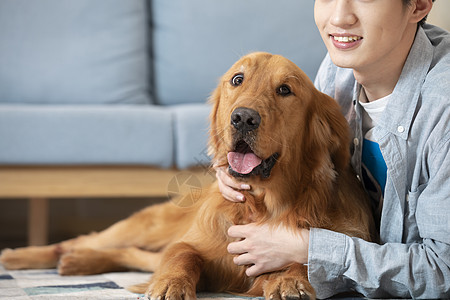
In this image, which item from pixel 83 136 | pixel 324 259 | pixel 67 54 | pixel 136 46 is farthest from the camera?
pixel 136 46

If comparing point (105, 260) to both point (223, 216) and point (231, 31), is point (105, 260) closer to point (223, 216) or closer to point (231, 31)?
point (223, 216)

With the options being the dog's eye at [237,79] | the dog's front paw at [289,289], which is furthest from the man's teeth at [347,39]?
the dog's front paw at [289,289]

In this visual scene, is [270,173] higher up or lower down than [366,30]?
lower down

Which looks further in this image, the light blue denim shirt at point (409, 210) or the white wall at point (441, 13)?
the white wall at point (441, 13)

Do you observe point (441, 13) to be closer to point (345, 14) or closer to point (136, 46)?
point (345, 14)

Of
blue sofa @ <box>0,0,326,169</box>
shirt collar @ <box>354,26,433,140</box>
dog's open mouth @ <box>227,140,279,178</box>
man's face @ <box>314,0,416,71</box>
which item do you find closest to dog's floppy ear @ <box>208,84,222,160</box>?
dog's open mouth @ <box>227,140,279,178</box>

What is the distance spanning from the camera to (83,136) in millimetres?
2779

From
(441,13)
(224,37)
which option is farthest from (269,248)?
A: (224,37)

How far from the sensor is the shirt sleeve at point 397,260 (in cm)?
153

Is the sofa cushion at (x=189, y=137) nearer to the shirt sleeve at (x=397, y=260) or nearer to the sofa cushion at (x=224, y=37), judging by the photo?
the sofa cushion at (x=224, y=37)

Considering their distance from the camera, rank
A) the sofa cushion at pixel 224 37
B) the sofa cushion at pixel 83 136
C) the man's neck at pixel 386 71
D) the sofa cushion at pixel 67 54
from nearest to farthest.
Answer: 1. the man's neck at pixel 386 71
2. the sofa cushion at pixel 83 136
3. the sofa cushion at pixel 67 54
4. the sofa cushion at pixel 224 37

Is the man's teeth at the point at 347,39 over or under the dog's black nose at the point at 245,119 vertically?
over

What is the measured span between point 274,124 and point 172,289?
0.52 meters

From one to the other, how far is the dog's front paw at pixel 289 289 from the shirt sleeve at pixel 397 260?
0.21 ft
